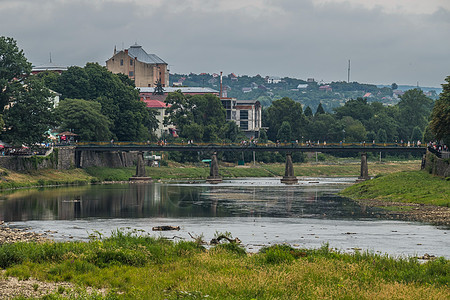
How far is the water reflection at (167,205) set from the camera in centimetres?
6888

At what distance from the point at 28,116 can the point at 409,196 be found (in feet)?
211

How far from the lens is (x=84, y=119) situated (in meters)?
142

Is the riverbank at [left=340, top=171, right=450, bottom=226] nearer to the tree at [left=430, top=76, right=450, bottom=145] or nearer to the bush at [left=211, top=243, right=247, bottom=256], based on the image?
the tree at [left=430, top=76, right=450, bottom=145]

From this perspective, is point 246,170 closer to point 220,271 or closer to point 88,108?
point 88,108

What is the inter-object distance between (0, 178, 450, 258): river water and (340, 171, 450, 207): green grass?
3.95 meters

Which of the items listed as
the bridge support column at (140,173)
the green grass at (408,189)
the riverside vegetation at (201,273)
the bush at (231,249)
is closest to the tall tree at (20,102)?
the bridge support column at (140,173)

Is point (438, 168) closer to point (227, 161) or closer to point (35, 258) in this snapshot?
point (35, 258)

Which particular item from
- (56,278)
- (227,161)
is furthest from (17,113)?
(56,278)

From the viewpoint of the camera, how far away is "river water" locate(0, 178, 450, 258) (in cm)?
4712

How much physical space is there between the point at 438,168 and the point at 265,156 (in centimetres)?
10452

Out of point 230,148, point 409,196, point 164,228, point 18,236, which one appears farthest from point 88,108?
point 18,236

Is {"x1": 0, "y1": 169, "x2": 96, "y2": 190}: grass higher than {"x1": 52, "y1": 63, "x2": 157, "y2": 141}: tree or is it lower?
lower

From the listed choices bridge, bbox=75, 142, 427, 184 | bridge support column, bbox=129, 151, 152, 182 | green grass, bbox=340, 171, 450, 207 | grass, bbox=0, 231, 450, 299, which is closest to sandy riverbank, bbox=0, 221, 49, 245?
grass, bbox=0, 231, 450, 299

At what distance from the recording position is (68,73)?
160750 mm
